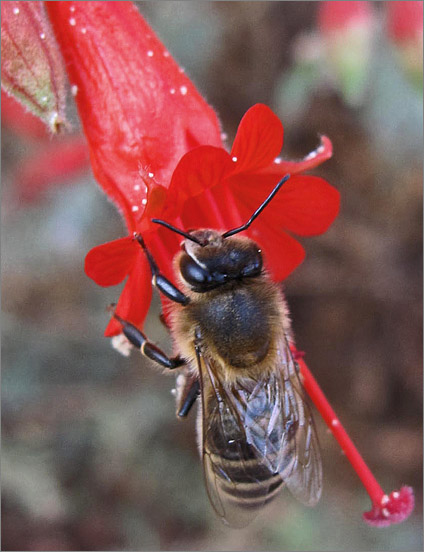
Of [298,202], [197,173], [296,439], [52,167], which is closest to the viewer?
[197,173]

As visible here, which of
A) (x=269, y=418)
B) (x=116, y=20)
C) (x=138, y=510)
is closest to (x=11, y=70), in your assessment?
(x=116, y=20)

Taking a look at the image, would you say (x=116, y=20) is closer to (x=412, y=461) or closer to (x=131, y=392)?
(x=131, y=392)

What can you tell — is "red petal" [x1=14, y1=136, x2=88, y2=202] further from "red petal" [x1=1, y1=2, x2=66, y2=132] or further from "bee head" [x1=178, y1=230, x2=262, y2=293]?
"bee head" [x1=178, y1=230, x2=262, y2=293]

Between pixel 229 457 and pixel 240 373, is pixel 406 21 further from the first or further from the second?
pixel 229 457

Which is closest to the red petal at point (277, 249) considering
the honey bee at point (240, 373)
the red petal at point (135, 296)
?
the honey bee at point (240, 373)

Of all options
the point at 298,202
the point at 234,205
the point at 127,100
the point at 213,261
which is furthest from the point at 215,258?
the point at 127,100
